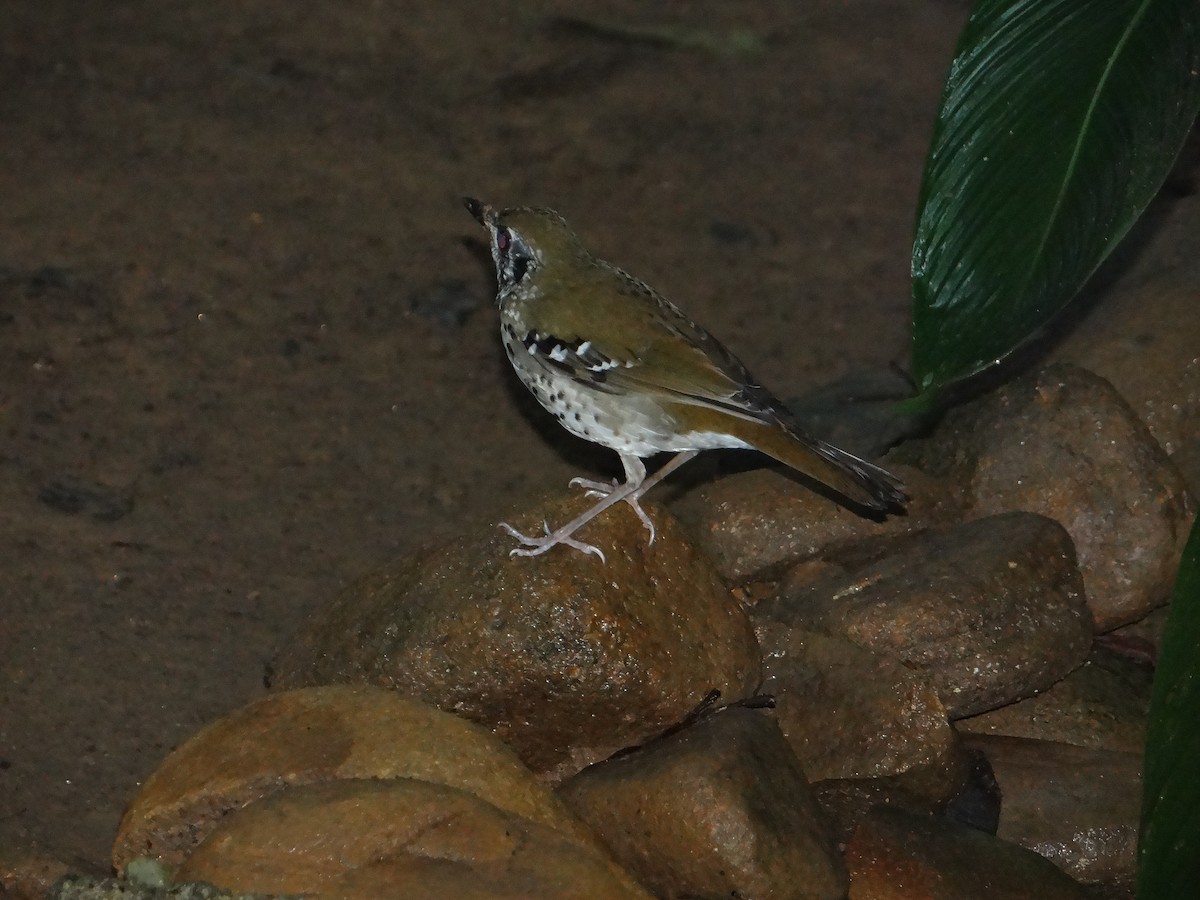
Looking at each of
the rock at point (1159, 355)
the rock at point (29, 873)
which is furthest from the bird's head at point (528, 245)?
the rock at point (29, 873)

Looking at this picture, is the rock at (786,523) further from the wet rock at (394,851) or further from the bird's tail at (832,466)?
the wet rock at (394,851)

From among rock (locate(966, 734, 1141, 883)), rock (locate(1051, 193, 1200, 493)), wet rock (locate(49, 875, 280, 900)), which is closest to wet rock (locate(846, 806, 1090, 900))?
rock (locate(966, 734, 1141, 883))

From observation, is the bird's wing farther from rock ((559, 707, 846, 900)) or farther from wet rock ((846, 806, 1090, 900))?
wet rock ((846, 806, 1090, 900))

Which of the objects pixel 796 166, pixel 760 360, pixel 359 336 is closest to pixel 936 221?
pixel 760 360

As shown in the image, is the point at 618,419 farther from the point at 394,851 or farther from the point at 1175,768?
the point at 1175,768

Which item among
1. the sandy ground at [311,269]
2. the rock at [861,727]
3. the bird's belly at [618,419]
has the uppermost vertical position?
the bird's belly at [618,419]

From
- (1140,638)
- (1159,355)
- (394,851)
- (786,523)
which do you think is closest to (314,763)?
(394,851)
